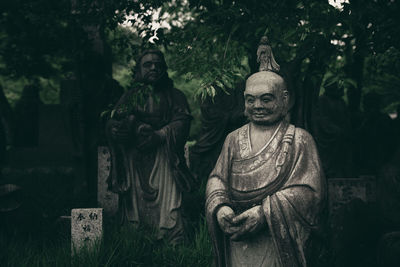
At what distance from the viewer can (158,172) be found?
22.2 feet

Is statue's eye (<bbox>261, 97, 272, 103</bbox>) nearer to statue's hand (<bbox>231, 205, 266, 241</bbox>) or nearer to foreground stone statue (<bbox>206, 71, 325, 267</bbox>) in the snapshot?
foreground stone statue (<bbox>206, 71, 325, 267</bbox>)

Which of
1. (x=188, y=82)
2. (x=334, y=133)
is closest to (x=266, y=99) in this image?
(x=188, y=82)

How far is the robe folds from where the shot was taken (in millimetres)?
3910

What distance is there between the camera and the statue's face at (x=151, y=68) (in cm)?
665

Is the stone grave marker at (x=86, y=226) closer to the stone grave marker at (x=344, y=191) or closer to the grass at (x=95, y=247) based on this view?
the grass at (x=95, y=247)

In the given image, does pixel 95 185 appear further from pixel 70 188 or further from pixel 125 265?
pixel 125 265

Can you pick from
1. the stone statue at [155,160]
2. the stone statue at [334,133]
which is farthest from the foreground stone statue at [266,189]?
the stone statue at [334,133]

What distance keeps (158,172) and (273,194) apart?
2987mm

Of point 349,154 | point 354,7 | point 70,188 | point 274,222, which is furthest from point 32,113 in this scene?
point 274,222

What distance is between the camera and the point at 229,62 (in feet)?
19.1

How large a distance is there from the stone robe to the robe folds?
2441 millimetres

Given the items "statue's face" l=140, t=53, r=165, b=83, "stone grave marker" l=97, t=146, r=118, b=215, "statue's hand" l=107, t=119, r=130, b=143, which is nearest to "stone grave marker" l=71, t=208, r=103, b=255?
"statue's hand" l=107, t=119, r=130, b=143

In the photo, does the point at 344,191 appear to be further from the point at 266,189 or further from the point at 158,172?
the point at 266,189

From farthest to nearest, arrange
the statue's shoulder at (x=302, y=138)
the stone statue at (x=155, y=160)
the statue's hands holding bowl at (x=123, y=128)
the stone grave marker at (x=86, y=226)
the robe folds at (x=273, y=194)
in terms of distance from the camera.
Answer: the stone statue at (x=155, y=160)
the statue's hands holding bowl at (x=123, y=128)
the stone grave marker at (x=86, y=226)
the statue's shoulder at (x=302, y=138)
the robe folds at (x=273, y=194)
